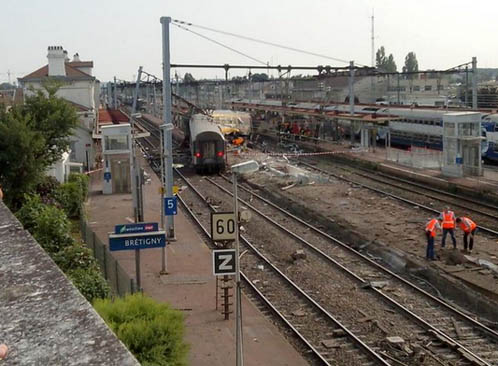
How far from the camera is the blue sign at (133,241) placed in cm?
1221

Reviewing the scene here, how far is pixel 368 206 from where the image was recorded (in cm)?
2573

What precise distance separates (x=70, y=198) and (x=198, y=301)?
10166 millimetres

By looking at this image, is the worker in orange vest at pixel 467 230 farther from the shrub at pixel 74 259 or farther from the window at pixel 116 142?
the window at pixel 116 142

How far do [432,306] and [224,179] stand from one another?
2244cm

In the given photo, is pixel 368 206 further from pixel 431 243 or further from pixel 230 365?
pixel 230 365

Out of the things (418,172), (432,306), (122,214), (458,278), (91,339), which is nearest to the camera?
(91,339)

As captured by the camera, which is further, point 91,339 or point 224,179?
point 224,179

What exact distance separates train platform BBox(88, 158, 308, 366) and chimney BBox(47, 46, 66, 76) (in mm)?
24059

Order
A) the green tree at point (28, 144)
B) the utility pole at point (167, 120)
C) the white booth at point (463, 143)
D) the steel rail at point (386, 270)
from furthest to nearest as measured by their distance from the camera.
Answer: the white booth at point (463, 143) → the utility pole at point (167, 120) → the green tree at point (28, 144) → the steel rail at point (386, 270)

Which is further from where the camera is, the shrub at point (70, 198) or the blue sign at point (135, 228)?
the shrub at point (70, 198)

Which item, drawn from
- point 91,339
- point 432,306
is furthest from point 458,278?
point 91,339

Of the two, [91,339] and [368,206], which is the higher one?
[91,339]

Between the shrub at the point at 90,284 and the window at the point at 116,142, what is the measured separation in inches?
697

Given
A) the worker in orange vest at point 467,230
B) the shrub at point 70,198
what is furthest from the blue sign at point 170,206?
the worker in orange vest at point 467,230
